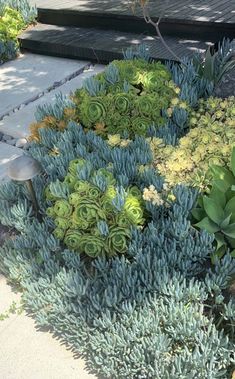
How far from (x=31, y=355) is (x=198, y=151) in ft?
5.59

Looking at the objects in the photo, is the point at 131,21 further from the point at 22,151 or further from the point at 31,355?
the point at 31,355

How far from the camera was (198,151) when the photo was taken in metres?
2.99

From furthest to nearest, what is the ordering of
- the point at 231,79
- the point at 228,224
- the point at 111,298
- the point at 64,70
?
the point at 64,70
the point at 231,79
the point at 228,224
the point at 111,298

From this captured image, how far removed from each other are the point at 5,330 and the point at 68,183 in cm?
100

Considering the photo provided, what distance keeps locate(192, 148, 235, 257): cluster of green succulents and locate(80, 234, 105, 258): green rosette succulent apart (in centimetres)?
59

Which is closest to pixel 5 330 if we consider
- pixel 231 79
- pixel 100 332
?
pixel 100 332

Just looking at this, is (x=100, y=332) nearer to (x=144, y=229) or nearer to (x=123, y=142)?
(x=144, y=229)

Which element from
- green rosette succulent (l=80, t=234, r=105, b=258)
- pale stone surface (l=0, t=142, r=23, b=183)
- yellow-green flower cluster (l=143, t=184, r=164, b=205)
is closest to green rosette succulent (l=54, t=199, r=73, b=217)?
green rosette succulent (l=80, t=234, r=105, b=258)

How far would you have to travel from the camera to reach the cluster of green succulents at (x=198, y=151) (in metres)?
2.87

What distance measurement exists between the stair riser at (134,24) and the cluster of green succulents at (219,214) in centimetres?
303

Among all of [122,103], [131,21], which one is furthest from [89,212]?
[131,21]

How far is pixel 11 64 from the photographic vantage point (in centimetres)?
613

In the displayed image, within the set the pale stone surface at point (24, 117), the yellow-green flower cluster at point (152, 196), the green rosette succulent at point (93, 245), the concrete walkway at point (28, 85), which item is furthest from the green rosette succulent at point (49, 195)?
the pale stone surface at point (24, 117)

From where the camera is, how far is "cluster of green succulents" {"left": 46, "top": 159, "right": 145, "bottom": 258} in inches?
102
